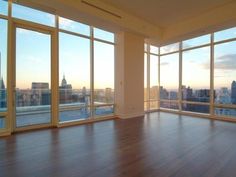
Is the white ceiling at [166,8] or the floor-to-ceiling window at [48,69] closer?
the floor-to-ceiling window at [48,69]

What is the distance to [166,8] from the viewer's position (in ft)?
17.1

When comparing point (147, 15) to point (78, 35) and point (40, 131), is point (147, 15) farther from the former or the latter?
point (40, 131)

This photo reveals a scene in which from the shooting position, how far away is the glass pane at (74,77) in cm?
510

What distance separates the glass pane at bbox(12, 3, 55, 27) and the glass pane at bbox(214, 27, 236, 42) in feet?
19.7

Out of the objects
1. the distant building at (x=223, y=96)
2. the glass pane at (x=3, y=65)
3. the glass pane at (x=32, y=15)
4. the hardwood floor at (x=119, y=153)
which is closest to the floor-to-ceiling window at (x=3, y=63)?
the glass pane at (x=3, y=65)

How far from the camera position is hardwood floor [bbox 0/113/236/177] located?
230cm

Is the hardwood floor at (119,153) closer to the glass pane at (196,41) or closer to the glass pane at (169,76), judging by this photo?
the glass pane at (169,76)

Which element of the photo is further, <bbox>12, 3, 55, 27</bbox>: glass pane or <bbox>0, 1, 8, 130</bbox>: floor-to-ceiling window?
<bbox>12, 3, 55, 27</bbox>: glass pane

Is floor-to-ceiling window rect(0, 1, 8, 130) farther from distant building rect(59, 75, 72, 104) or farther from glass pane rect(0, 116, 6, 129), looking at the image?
distant building rect(59, 75, 72, 104)

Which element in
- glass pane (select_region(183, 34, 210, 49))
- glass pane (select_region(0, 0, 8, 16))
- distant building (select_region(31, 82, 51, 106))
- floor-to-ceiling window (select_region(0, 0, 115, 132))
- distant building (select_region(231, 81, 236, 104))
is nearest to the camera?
glass pane (select_region(0, 0, 8, 16))

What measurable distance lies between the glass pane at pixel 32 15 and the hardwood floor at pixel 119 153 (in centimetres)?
315

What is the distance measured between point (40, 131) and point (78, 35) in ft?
10.7

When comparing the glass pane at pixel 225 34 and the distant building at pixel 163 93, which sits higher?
the glass pane at pixel 225 34

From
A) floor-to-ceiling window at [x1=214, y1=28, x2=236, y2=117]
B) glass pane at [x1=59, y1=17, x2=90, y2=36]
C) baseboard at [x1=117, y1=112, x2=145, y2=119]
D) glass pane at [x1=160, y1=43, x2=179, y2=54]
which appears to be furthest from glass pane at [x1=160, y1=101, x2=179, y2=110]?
glass pane at [x1=59, y1=17, x2=90, y2=36]
